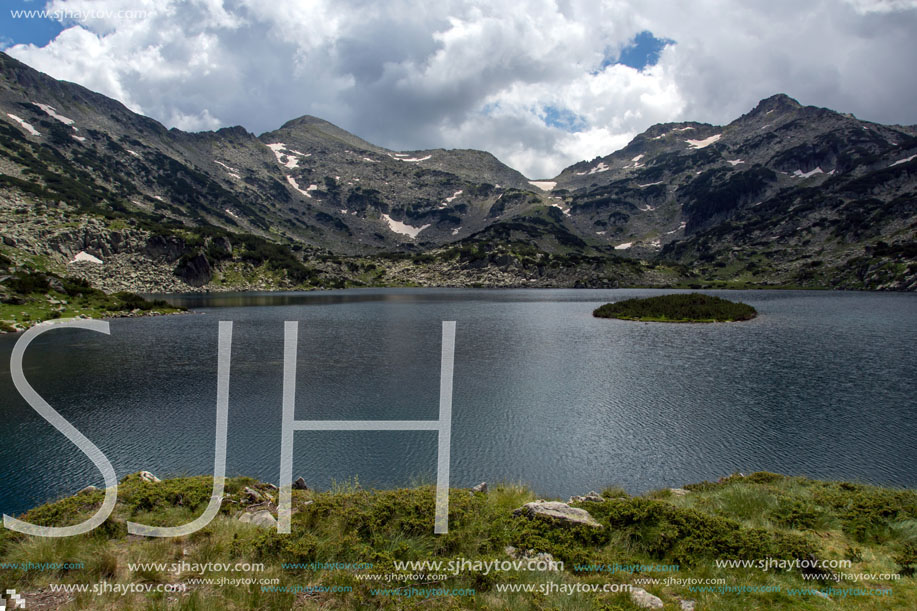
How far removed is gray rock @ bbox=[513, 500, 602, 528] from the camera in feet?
41.0

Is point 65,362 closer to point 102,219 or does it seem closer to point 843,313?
point 843,313

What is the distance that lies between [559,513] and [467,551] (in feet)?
11.4

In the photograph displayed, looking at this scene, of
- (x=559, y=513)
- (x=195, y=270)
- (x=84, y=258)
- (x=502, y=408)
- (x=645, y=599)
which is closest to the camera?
(x=645, y=599)

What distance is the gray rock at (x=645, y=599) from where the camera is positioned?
884cm

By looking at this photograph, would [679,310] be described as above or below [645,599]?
above

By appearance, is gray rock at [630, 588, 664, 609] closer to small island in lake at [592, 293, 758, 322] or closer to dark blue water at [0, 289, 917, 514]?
dark blue water at [0, 289, 917, 514]

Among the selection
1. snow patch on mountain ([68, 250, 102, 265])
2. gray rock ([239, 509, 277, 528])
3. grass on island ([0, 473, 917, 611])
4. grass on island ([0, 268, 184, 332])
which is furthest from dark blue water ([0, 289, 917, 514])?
snow patch on mountain ([68, 250, 102, 265])

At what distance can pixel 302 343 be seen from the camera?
59.5 meters

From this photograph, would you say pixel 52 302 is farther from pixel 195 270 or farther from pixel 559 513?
pixel 195 270

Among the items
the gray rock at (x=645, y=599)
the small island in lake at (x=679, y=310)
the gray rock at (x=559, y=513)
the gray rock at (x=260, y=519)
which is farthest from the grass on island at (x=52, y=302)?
the small island in lake at (x=679, y=310)

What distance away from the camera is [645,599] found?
904 centimetres

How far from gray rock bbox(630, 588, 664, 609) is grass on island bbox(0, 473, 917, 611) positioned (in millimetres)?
222

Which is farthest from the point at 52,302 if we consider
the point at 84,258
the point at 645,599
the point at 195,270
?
the point at 195,270

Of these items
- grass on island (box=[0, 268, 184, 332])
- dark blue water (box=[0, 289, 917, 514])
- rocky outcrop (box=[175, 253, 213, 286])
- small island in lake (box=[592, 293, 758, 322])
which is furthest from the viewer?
rocky outcrop (box=[175, 253, 213, 286])
